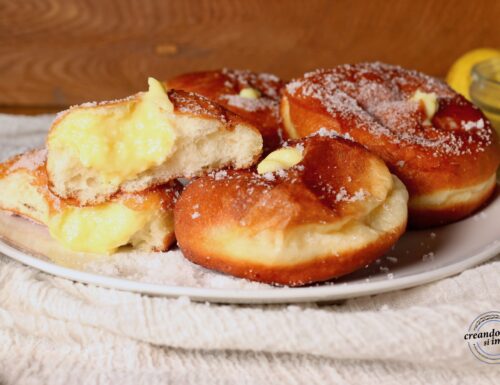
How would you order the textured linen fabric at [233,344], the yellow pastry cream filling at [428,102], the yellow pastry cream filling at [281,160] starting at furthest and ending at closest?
the yellow pastry cream filling at [428,102] < the yellow pastry cream filling at [281,160] < the textured linen fabric at [233,344]

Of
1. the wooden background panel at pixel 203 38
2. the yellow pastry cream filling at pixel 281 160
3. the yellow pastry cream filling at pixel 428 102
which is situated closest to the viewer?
the yellow pastry cream filling at pixel 281 160

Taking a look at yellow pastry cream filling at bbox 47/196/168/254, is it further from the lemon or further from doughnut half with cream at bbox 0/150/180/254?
the lemon

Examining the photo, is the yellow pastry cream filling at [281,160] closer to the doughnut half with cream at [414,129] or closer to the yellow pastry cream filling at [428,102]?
the doughnut half with cream at [414,129]

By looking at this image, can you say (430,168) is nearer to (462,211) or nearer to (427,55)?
(462,211)

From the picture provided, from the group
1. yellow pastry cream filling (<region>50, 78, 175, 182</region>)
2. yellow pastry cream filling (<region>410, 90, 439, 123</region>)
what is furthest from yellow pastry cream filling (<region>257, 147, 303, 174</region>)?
yellow pastry cream filling (<region>410, 90, 439, 123</region>)

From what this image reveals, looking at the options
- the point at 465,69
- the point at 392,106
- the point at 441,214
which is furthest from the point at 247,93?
the point at 465,69

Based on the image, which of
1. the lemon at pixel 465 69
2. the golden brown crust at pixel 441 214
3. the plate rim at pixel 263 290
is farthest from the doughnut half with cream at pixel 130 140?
the lemon at pixel 465 69
